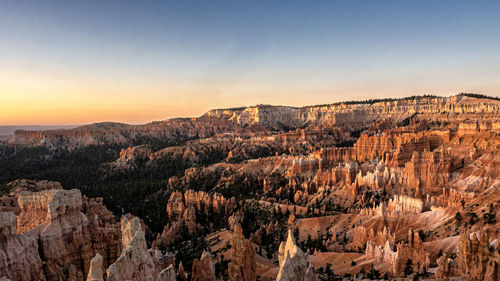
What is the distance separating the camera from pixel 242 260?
1880cm

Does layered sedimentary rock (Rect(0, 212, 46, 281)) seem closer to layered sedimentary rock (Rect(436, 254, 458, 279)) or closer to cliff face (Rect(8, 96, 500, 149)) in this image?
layered sedimentary rock (Rect(436, 254, 458, 279))

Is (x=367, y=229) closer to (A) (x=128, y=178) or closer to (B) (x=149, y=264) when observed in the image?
(B) (x=149, y=264)

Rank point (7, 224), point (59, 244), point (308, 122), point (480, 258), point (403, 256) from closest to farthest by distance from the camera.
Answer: point (480, 258) → point (7, 224) → point (59, 244) → point (403, 256) → point (308, 122)

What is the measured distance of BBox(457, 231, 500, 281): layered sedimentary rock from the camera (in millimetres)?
10828

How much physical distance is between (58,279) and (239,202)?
38039mm

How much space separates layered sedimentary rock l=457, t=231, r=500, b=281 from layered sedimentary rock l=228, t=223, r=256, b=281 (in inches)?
447

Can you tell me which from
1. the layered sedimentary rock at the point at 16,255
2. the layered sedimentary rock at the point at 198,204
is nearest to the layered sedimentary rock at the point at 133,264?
the layered sedimentary rock at the point at 16,255

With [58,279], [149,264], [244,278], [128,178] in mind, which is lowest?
[128,178]

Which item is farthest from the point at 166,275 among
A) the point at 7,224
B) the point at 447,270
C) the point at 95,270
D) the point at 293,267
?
the point at 447,270

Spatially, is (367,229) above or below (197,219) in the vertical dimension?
above

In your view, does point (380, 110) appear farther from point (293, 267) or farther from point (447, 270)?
point (293, 267)

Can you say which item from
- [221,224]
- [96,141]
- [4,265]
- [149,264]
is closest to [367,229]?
[221,224]

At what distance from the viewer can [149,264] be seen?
1281 centimetres

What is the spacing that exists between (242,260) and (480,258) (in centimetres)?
1228
